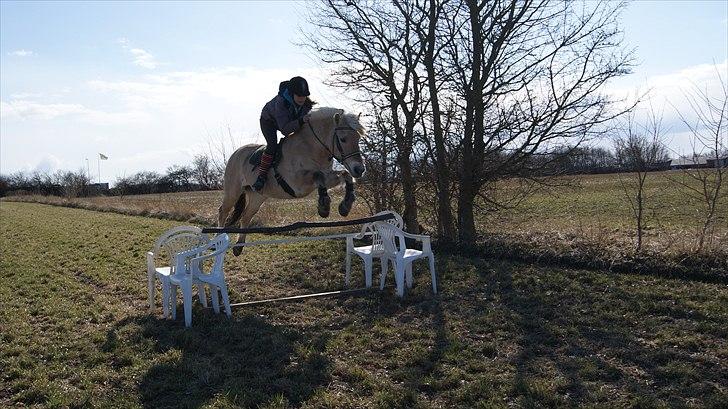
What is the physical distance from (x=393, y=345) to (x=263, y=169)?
2.94m

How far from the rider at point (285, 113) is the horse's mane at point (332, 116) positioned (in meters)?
0.10

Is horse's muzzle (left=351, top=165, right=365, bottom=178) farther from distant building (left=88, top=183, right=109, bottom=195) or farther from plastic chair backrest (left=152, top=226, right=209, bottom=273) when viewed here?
distant building (left=88, top=183, right=109, bottom=195)

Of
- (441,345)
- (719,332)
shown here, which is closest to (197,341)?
(441,345)

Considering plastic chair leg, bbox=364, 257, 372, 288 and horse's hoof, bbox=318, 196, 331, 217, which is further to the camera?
plastic chair leg, bbox=364, 257, 372, 288

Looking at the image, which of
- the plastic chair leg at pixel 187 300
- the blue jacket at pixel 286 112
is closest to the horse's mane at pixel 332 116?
the blue jacket at pixel 286 112

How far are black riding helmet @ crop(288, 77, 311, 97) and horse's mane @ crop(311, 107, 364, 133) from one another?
240 mm

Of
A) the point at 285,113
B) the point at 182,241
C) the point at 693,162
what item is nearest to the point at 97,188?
the point at 182,241

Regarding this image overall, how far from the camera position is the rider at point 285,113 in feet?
22.6

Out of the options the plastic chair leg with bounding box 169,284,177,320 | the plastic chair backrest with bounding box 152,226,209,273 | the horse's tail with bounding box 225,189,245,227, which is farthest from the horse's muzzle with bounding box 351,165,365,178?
the horse's tail with bounding box 225,189,245,227

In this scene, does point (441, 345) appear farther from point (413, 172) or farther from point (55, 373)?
point (413, 172)

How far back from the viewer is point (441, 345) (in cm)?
528

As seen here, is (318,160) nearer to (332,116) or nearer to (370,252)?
(332,116)

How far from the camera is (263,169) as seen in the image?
729 cm

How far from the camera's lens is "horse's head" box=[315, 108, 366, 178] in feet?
21.0
